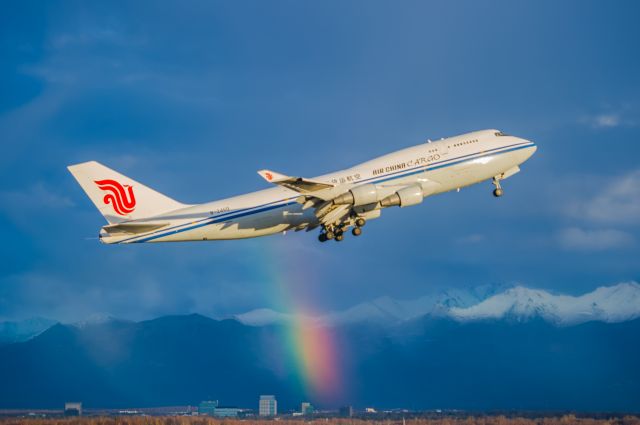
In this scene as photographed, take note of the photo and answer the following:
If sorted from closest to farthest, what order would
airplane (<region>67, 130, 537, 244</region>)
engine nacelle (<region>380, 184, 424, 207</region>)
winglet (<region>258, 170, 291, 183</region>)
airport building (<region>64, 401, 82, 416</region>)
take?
1. winglet (<region>258, 170, 291, 183</region>)
2. airplane (<region>67, 130, 537, 244</region>)
3. engine nacelle (<region>380, 184, 424, 207</region>)
4. airport building (<region>64, 401, 82, 416</region>)

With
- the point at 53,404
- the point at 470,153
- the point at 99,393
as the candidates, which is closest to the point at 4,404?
the point at 53,404

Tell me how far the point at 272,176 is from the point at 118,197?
12.5 meters

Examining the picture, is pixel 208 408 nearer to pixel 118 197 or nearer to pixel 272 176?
pixel 118 197

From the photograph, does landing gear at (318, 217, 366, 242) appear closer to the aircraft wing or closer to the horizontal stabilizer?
the aircraft wing

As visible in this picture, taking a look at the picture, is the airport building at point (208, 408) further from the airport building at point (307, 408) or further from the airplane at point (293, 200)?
the airplane at point (293, 200)

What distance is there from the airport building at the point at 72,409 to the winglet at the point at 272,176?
3960cm

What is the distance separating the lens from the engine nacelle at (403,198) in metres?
57.7

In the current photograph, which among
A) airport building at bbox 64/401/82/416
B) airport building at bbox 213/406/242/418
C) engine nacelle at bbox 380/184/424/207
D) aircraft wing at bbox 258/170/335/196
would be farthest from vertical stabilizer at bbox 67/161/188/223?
airport building at bbox 213/406/242/418

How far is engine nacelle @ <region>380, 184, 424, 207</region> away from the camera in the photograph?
57688 millimetres

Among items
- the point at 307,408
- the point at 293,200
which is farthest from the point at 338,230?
the point at 307,408

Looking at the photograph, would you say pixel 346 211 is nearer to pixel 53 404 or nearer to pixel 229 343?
pixel 53 404

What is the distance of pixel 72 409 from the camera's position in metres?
81.4

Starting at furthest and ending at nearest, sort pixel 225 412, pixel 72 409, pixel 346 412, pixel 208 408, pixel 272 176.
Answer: pixel 208 408 < pixel 225 412 < pixel 346 412 < pixel 72 409 < pixel 272 176

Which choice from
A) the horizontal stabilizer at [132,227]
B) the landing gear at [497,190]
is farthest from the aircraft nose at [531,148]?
the horizontal stabilizer at [132,227]
